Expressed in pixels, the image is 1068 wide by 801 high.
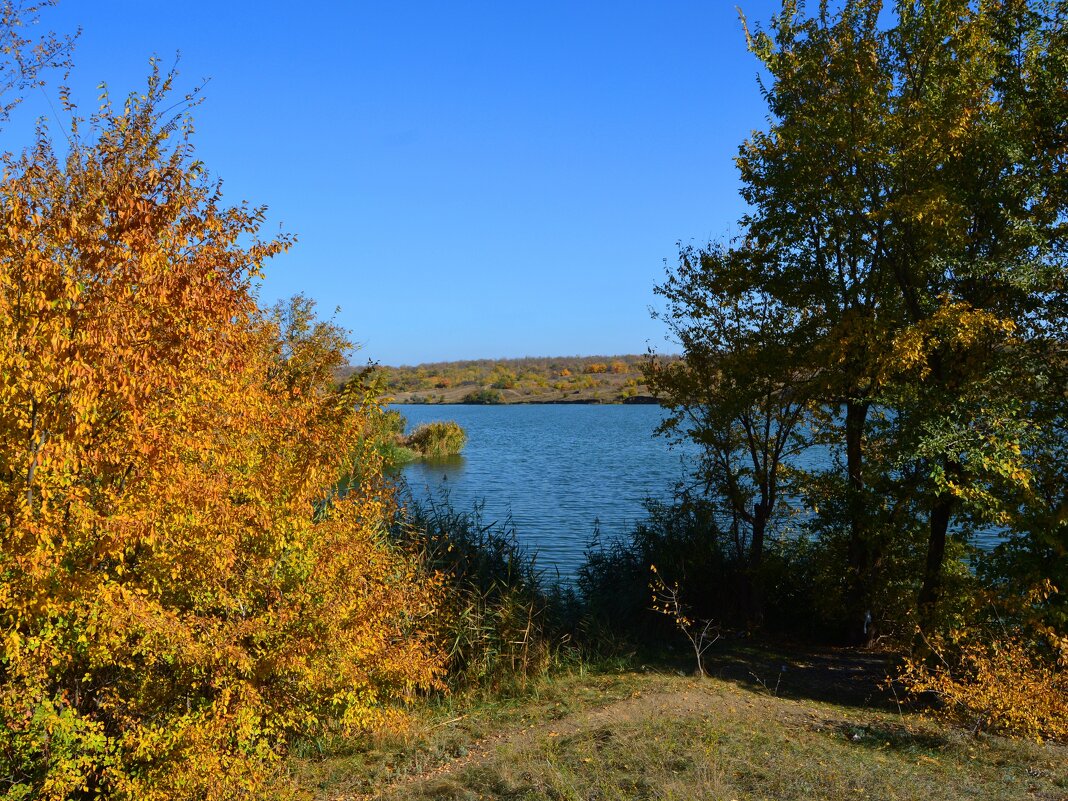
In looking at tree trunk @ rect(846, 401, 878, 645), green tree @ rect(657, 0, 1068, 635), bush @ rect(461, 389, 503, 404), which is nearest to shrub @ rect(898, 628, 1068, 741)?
green tree @ rect(657, 0, 1068, 635)

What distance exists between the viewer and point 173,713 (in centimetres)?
711

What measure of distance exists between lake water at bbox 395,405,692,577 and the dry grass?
625cm

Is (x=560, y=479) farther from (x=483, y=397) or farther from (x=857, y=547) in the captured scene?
(x=483, y=397)

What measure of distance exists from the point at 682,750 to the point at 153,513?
16.1 feet

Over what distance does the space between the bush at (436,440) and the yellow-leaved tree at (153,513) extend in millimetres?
32266

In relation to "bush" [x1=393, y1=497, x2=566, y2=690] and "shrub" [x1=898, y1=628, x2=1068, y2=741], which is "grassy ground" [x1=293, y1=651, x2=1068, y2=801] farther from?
"bush" [x1=393, y1=497, x2=566, y2=690]

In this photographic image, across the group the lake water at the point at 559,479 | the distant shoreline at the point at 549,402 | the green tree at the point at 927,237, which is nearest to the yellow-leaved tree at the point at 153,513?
the green tree at the point at 927,237

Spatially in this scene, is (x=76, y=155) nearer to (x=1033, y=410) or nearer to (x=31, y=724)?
(x=31, y=724)

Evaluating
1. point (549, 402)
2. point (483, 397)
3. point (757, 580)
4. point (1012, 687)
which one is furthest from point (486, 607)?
point (483, 397)

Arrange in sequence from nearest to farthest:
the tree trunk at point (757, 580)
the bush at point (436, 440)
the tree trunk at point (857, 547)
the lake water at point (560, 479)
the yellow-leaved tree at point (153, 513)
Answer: the yellow-leaved tree at point (153, 513) < the tree trunk at point (857, 547) < the tree trunk at point (757, 580) < the lake water at point (560, 479) < the bush at point (436, 440)

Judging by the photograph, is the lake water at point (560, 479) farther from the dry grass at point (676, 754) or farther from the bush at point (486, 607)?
the dry grass at point (676, 754)

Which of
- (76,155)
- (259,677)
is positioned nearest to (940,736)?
(259,677)

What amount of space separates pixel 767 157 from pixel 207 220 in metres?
8.57

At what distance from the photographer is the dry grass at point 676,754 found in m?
6.50
